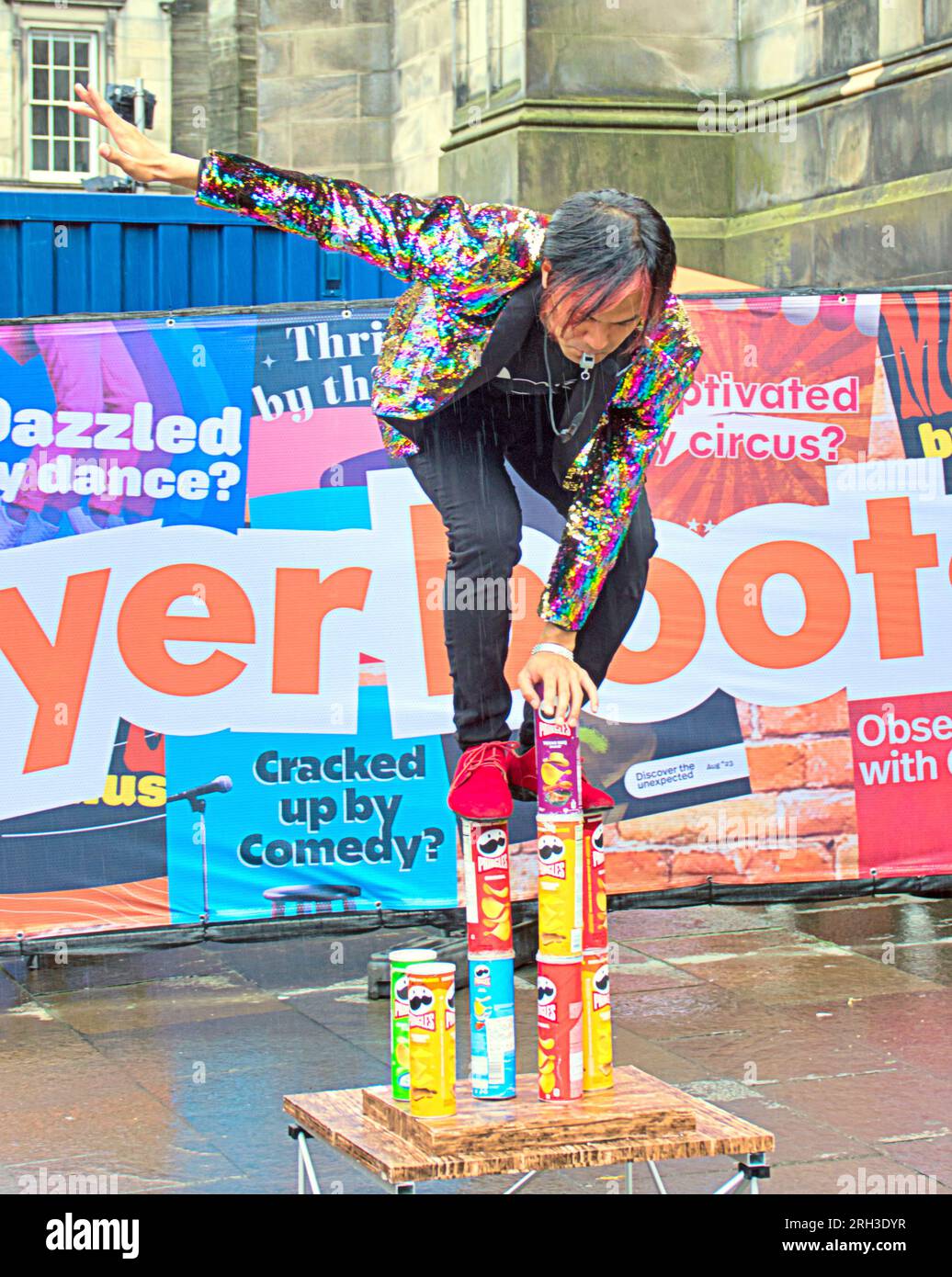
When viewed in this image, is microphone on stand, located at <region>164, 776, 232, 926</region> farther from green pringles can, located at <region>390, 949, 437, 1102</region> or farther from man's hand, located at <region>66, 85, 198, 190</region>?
man's hand, located at <region>66, 85, 198, 190</region>

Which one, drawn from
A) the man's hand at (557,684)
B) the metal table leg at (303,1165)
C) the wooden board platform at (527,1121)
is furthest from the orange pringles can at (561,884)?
the metal table leg at (303,1165)

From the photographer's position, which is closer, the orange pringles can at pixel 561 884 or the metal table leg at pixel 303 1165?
the orange pringles can at pixel 561 884

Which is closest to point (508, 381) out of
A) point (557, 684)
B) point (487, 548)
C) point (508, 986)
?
point (487, 548)

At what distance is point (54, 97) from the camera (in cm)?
3102

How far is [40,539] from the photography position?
6750 mm

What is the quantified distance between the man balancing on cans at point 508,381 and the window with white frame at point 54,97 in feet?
92.9

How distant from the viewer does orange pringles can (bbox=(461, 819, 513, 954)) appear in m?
4.05

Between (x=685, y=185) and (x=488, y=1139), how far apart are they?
1099 cm

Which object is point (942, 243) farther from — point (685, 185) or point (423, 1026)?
point (423, 1026)

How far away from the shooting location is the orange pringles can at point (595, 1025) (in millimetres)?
4145

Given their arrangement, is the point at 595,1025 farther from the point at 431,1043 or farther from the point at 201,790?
the point at 201,790

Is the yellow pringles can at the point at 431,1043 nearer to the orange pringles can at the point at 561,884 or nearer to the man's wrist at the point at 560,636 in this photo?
the orange pringles can at the point at 561,884

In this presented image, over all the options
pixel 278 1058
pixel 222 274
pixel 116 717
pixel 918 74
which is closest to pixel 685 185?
pixel 918 74

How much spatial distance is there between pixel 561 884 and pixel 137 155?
2011 mm
